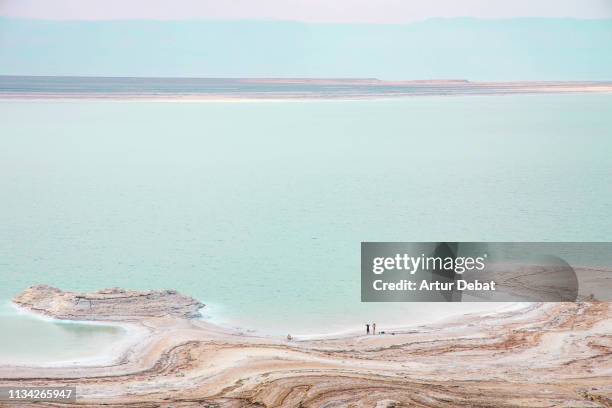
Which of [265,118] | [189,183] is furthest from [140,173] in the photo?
[265,118]

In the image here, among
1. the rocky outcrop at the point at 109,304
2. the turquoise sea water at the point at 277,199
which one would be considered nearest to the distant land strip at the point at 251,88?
the turquoise sea water at the point at 277,199

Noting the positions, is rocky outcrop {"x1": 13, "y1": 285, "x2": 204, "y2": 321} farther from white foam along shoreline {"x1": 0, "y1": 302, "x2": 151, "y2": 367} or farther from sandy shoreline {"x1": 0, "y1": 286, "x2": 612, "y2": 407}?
sandy shoreline {"x1": 0, "y1": 286, "x2": 612, "y2": 407}

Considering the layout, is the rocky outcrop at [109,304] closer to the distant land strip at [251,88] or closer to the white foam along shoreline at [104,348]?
the white foam along shoreline at [104,348]

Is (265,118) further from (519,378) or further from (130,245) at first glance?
(519,378)

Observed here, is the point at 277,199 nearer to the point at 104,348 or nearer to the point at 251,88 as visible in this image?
the point at 104,348

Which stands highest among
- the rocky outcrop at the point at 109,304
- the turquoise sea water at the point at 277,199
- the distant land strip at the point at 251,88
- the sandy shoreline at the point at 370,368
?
the distant land strip at the point at 251,88
